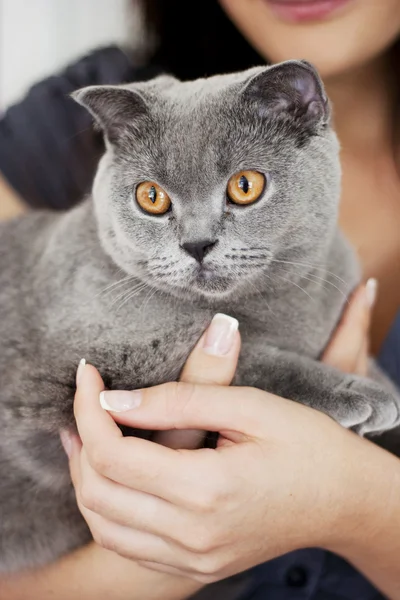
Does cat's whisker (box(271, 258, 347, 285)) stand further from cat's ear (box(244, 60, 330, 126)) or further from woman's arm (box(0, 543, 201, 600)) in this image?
woman's arm (box(0, 543, 201, 600))

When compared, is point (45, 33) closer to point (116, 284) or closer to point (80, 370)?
point (116, 284)

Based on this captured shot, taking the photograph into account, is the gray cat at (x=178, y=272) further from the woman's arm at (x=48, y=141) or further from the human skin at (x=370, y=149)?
the woman's arm at (x=48, y=141)

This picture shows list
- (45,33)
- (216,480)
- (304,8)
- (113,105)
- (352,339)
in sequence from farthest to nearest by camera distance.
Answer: (45,33)
(304,8)
(352,339)
(113,105)
(216,480)

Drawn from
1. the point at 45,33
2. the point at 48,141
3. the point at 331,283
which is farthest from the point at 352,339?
the point at 45,33

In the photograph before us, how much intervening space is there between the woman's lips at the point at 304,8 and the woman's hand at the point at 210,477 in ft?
2.25

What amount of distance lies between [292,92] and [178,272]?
0.99 feet

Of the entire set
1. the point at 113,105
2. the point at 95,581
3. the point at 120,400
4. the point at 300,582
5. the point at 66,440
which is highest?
the point at 113,105

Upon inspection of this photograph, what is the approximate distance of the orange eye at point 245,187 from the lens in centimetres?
83

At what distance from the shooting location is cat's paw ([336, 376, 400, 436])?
87 cm

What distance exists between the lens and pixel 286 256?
35.5 inches

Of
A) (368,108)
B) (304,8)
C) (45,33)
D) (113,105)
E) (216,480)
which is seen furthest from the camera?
(45,33)

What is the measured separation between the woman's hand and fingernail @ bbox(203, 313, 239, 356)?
18 millimetres

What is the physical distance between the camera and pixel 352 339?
102 cm

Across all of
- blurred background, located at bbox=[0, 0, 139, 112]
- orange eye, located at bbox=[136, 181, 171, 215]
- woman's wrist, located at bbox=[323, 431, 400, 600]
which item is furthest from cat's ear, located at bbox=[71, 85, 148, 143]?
blurred background, located at bbox=[0, 0, 139, 112]
